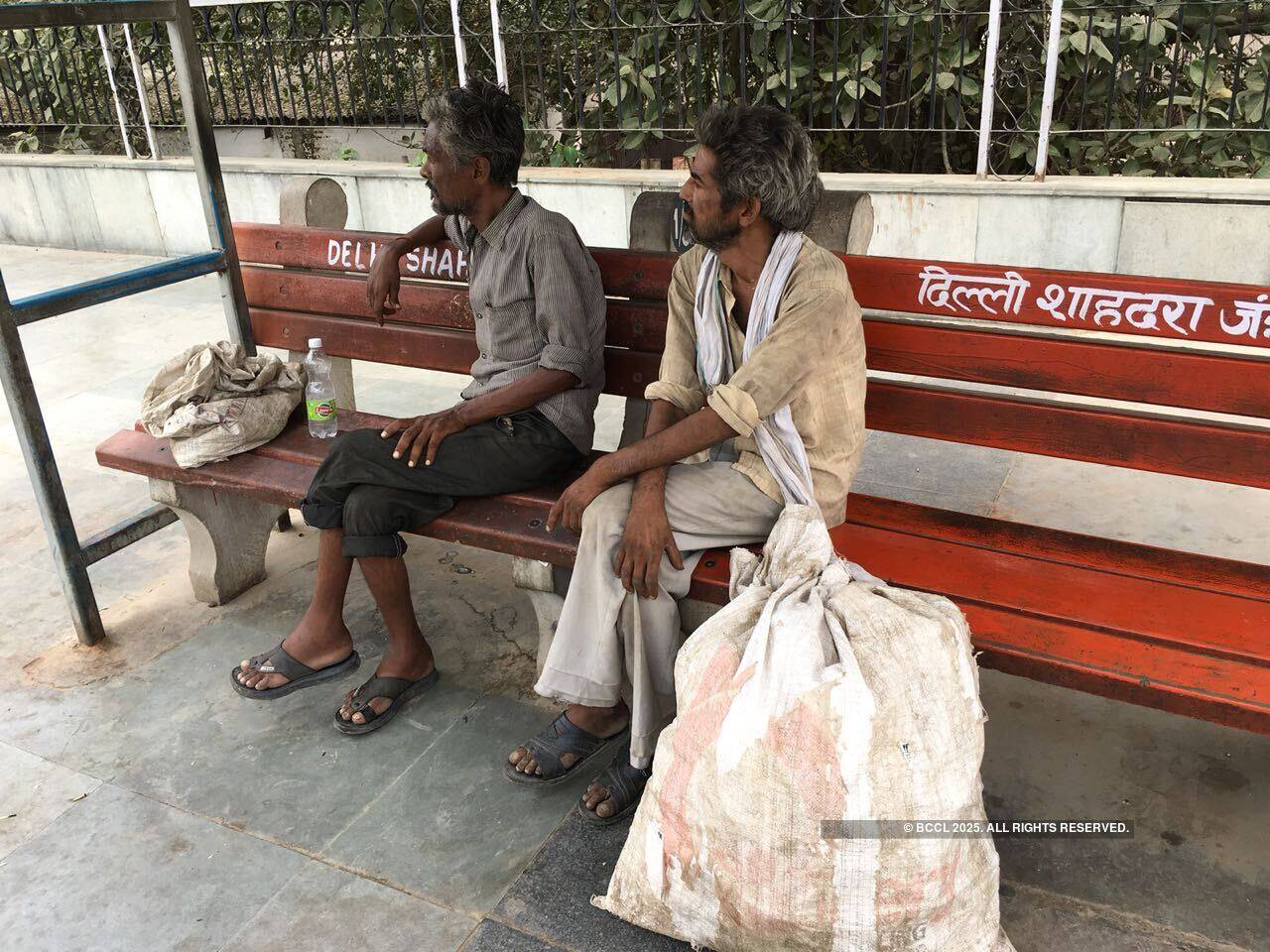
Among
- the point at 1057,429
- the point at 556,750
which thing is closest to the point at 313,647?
the point at 556,750

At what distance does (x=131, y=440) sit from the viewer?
3.29 meters

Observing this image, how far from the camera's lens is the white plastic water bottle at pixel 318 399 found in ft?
10.4

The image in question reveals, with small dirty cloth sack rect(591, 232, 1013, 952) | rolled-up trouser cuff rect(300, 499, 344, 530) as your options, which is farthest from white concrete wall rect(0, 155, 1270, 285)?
small dirty cloth sack rect(591, 232, 1013, 952)

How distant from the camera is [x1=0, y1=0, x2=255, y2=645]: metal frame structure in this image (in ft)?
9.38

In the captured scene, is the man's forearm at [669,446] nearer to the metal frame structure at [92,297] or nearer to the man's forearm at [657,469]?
the man's forearm at [657,469]

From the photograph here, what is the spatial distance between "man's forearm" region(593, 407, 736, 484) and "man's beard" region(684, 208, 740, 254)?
1.23 feet

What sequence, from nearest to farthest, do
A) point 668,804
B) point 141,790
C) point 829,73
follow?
1. point 668,804
2. point 141,790
3. point 829,73

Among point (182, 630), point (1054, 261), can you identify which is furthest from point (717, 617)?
point (1054, 261)

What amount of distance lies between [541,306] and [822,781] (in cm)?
150

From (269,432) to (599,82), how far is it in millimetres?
3958

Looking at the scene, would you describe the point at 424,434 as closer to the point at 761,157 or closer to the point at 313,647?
the point at 313,647

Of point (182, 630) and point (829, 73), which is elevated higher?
Result: point (829, 73)

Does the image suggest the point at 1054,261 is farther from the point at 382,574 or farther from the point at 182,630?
the point at 182,630

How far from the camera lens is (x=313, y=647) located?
2945 millimetres
